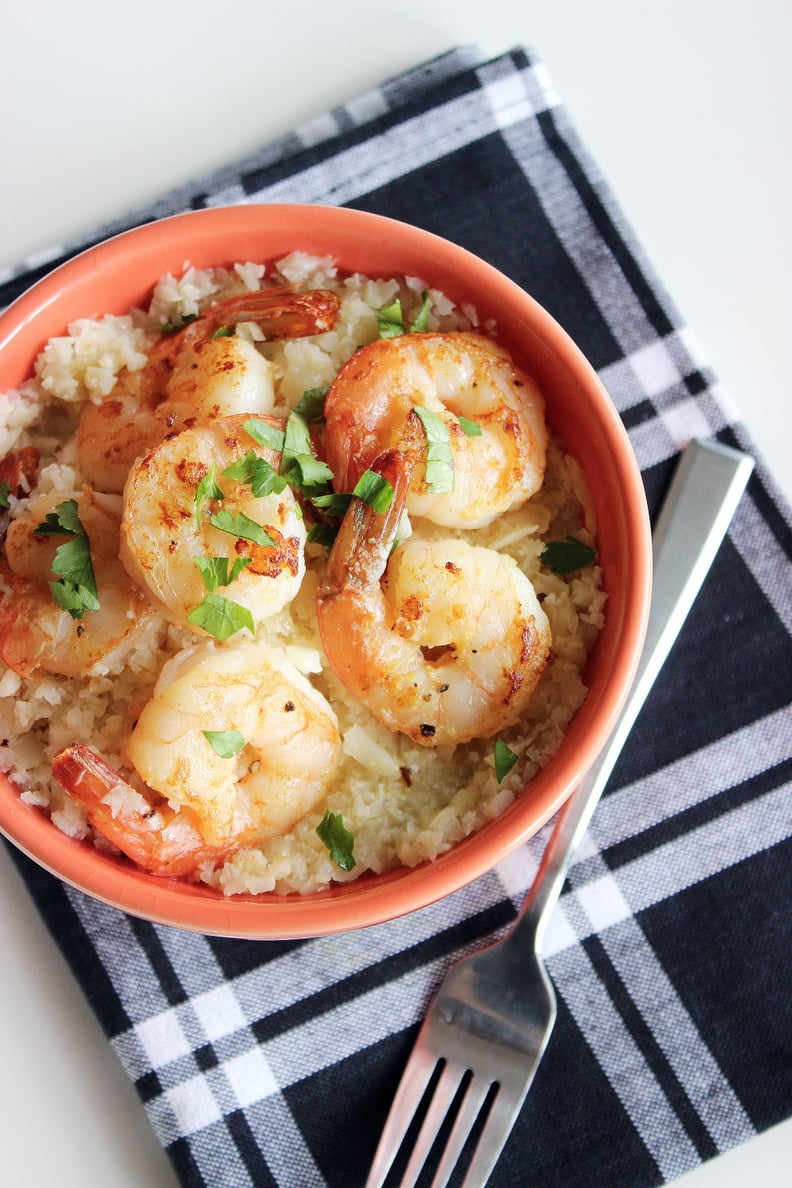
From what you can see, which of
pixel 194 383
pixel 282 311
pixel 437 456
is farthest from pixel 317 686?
pixel 282 311

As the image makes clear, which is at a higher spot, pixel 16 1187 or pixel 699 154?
pixel 699 154

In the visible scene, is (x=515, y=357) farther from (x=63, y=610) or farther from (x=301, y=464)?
(x=63, y=610)

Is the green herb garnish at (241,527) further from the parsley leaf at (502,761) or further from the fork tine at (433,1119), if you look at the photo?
the fork tine at (433,1119)

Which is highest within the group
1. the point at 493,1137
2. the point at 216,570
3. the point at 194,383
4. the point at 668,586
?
the point at 194,383

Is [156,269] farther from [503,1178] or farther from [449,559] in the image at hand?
[503,1178]

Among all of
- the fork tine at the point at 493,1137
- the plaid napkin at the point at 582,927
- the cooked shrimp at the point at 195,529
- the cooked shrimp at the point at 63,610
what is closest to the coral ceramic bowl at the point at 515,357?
the cooked shrimp at the point at 63,610

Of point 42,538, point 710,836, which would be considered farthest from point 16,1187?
point 710,836
